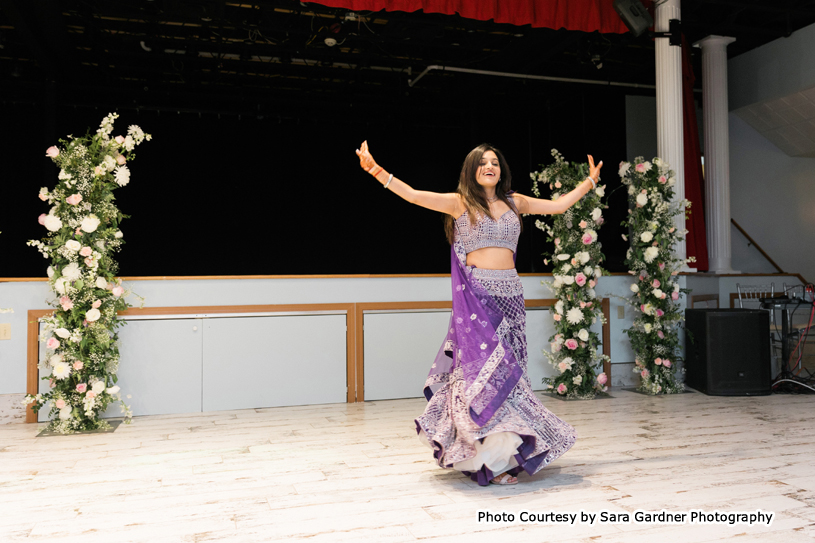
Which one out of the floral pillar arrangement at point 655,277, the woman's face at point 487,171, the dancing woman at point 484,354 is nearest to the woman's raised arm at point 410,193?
the dancing woman at point 484,354

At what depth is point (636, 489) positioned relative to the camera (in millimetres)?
2871

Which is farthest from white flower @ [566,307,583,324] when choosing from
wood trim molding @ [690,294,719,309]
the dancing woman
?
the dancing woman

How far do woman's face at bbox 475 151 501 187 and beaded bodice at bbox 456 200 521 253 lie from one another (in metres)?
0.17

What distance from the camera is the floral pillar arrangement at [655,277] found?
18.2 feet

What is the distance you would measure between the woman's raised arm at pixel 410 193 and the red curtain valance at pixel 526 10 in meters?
2.57

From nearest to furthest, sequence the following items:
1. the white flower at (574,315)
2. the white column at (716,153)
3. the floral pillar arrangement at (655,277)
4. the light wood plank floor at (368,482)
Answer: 1. the light wood plank floor at (368,482)
2. the white flower at (574,315)
3. the floral pillar arrangement at (655,277)
4. the white column at (716,153)

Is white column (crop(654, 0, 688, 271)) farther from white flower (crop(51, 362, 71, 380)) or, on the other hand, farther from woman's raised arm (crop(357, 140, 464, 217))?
white flower (crop(51, 362, 71, 380))

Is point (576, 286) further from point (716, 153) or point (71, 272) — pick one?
point (71, 272)

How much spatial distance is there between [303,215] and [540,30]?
14.9 feet

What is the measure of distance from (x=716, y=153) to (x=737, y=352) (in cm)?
313

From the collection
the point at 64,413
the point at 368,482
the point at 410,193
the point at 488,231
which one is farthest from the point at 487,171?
the point at 64,413

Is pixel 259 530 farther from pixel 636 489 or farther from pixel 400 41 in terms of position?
pixel 400 41

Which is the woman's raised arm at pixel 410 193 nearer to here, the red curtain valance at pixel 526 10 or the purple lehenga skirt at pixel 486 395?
the purple lehenga skirt at pixel 486 395

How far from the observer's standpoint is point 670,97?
20.2 ft
